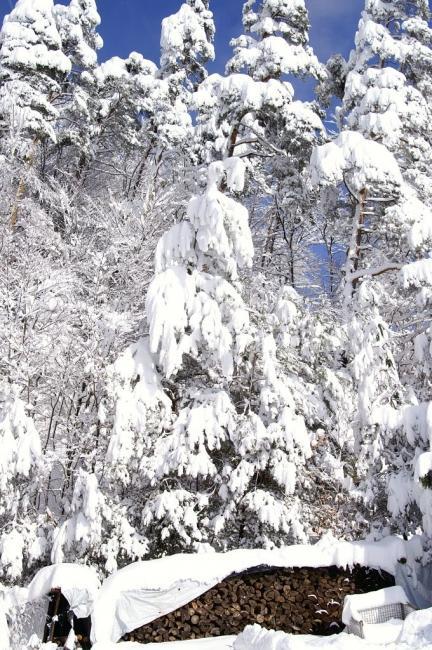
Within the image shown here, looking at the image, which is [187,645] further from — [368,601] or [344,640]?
[344,640]

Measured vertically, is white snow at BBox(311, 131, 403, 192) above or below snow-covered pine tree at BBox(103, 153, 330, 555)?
above

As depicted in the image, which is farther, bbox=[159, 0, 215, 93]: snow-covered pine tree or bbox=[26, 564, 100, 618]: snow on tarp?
bbox=[159, 0, 215, 93]: snow-covered pine tree

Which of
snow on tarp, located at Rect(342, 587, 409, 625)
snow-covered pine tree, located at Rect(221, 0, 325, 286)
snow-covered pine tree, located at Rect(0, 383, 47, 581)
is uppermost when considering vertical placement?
snow-covered pine tree, located at Rect(221, 0, 325, 286)

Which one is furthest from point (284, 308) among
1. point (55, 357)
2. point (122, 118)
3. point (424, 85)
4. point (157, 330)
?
point (122, 118)

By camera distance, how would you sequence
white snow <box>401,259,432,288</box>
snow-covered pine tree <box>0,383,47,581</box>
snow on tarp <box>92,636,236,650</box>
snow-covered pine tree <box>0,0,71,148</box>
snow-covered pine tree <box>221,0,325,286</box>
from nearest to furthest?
snow on tarp <box>92,636,236,650</box> → snow-covered pine tree <box>0,383,47,581</box> → white snow <box>401,259,432,288</box> → snow-covered pine tree <box>221,0,325,286</box> → snow-covered pine tree <box>0,0,71,148</box>

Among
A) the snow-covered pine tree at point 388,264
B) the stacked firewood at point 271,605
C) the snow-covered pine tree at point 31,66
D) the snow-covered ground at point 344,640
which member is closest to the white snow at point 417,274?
the snow-covered pine tree at point 388,264

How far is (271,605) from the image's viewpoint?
8820 mm

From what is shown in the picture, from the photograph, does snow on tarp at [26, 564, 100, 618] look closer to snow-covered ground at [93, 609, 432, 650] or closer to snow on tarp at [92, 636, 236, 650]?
snow on tarp at [92, 636, 236, 650]

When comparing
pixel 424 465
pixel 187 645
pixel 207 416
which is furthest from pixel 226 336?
pixel 187 645

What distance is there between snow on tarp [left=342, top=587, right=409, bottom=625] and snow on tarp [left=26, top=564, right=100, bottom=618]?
11.9 ft

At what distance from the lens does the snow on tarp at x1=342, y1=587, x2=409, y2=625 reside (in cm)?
798

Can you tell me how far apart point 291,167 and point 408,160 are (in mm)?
3079

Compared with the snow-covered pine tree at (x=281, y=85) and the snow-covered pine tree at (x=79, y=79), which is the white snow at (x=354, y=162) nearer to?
the snow-covered pine tree at (x=281, y=85)

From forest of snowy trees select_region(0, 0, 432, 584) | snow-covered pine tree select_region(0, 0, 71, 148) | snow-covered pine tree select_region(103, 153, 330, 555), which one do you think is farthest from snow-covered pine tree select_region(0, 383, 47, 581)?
snow-covered pine tree select_region(0, 0, 71, 148)
